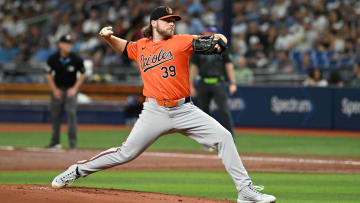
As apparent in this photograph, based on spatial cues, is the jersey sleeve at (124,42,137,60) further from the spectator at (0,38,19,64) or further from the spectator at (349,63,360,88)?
the spectator at (0,38,19,64)

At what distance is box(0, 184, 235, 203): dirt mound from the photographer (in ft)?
22.3

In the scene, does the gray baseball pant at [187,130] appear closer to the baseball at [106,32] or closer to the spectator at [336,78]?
the baseball at [106,32]

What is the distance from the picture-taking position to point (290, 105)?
770 inches

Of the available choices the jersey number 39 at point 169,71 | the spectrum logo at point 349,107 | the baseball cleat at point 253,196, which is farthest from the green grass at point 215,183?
the spectrum logo at point 349,107

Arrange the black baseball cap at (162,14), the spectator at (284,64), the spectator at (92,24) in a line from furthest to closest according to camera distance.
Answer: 1. the spectator at (92,24)
2. the spectator at (284,64)
3. the black baseball cap at (162,14)

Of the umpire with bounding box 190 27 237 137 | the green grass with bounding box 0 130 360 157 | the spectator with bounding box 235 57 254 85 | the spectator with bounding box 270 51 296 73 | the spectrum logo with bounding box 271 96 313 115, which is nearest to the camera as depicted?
the umpire with bounding box 190 27 237 137

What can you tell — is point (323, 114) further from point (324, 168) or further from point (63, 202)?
point (63, 202)

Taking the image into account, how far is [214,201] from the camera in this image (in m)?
7.15

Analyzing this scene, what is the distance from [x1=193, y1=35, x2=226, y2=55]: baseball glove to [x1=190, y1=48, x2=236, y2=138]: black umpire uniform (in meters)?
6.53

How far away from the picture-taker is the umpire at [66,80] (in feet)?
45.0

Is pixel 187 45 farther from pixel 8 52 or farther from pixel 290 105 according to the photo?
pixel 8 52

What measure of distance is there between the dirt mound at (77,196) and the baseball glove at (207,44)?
1.61m

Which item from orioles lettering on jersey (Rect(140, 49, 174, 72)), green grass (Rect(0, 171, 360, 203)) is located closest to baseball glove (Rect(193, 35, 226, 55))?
orioles lettering on jersey (Rect(140, 49, 174, 72))

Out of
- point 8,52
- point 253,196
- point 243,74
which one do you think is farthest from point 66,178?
point 8,52
